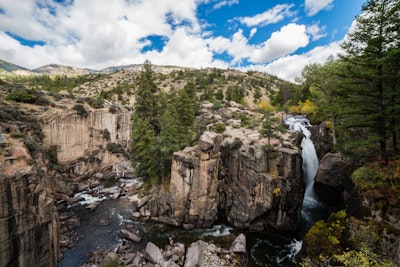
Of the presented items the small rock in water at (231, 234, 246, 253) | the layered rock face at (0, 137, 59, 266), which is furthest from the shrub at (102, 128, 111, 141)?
the small rock in water at (231, 234, 246, 253)

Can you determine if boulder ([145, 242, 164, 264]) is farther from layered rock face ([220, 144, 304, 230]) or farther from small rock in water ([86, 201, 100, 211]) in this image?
small rock in water ([86, 201, 100, 211])

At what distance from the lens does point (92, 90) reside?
85.1 metres

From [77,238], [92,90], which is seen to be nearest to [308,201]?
[77,238]

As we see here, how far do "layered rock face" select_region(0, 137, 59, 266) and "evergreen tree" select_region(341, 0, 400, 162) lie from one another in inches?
936

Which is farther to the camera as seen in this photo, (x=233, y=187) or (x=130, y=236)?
(x=233, y=187)

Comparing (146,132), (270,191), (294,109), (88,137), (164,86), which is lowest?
(270,191)

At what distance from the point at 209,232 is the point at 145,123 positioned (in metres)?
17.7

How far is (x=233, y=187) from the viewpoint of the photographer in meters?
24.1

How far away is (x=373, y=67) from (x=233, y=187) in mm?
17877

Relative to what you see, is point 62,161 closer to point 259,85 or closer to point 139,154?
point 139,154

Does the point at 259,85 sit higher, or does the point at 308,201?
the point at 259,85

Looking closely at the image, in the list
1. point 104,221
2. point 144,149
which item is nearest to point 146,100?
point 144,149

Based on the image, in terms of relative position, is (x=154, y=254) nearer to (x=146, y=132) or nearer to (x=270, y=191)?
(x=270, y=191)

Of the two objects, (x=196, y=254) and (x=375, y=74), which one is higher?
(x=375, y=74)
